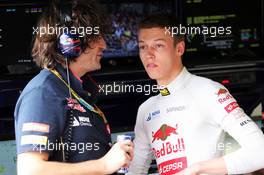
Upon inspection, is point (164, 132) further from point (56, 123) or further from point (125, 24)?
point (125, 24)

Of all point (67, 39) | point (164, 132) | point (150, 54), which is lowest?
point (164, 132)

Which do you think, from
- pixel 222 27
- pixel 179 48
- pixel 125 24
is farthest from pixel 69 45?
pixel 222 27

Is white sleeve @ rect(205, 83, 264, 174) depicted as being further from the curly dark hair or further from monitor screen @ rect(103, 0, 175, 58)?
monitor screen @ rect(103, 0, 175, 58)

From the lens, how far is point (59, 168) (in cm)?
225

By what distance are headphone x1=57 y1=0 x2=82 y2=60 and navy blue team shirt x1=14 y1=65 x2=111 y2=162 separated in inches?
2.9

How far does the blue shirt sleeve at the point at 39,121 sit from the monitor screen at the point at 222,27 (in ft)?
7.75

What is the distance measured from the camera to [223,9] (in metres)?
4.64

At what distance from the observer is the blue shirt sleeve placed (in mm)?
2279

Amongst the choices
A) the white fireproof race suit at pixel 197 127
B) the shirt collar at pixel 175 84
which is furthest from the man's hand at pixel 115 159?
the shirt collar at pixel 175 84

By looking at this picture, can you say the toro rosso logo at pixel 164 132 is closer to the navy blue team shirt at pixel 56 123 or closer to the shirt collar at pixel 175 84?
the shirt collar at pixel 175 84

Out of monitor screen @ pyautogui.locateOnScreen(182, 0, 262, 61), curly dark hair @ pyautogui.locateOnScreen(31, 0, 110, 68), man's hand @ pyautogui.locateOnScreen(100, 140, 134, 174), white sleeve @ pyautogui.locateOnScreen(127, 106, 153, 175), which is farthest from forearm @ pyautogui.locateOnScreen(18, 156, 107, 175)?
monitor screen @ pyautogui.locateOnScreen(182, 0, 262, 61)

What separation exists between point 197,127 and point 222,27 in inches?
77.6

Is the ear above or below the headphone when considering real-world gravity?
below

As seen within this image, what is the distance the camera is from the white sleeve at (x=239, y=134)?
2.63 metres
